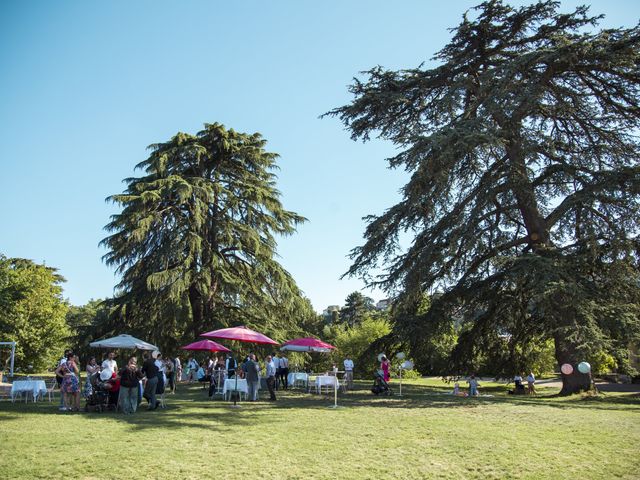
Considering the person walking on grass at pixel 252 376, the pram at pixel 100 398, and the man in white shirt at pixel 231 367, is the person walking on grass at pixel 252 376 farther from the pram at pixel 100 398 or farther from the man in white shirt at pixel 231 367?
the pram at pixel 100 398

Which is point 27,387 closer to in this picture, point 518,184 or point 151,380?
point 151,380

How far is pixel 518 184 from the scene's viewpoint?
1862cm

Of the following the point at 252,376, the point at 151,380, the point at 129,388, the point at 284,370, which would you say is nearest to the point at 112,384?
the point at 129,388

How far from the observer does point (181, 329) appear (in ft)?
86.0

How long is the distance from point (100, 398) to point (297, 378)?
10258 mm

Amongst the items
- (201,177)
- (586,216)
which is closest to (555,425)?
(586,216)

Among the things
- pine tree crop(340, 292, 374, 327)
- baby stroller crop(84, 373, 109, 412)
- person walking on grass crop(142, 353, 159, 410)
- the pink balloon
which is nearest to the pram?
baby stroller crop(84, 373, 109, 412)

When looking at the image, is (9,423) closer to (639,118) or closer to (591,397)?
(591,397)

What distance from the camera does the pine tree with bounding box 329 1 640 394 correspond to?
15.8 meters

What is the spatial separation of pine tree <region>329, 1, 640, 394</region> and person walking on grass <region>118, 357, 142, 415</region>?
1049cm

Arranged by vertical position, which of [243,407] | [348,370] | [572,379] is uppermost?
[348,370]

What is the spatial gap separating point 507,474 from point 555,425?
187 inches

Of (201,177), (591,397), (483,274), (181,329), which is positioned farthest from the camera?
(201,177)

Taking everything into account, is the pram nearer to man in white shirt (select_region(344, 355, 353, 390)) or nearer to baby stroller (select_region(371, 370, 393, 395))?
baby stroller (select_region(371, 370, 393, 395))
